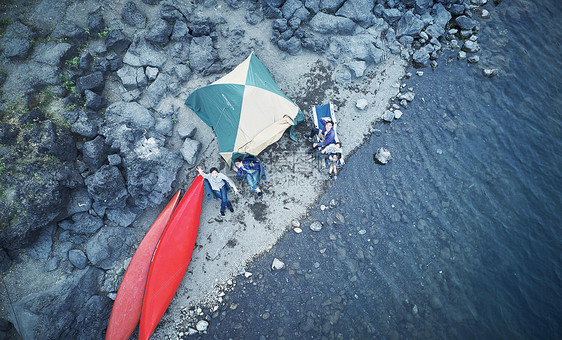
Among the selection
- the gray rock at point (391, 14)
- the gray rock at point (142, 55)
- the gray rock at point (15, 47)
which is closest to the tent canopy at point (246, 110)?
the gray rock at point (142, 55)

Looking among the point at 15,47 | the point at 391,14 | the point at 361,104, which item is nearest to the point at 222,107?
the point at 361,104

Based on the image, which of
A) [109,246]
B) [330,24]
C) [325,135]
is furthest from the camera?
[330,24]

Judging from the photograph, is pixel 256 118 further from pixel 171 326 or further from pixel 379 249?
pixel 171 326

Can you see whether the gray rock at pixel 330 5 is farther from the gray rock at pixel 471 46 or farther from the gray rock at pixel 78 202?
the gray rock at pixel 78 202

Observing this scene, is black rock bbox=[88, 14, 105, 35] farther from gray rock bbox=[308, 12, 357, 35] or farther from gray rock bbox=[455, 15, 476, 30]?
gray rock bbox=[455, 15, 476, 30]

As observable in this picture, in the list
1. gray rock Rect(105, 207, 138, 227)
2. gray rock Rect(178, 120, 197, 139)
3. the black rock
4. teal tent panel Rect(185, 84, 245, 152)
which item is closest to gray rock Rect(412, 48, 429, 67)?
teal tent panel Rect(185, 84, 245, 152)

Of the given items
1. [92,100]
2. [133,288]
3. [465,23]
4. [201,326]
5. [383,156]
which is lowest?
[201,326]

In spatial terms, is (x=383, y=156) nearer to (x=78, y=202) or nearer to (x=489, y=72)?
(x=489, y=72)
